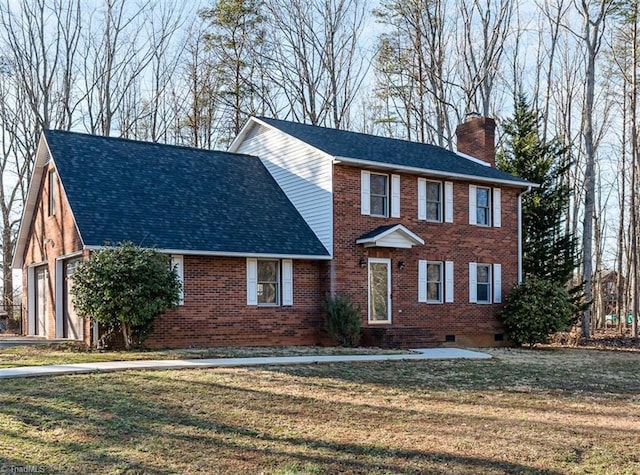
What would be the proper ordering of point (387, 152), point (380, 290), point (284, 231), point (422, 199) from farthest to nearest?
point (387, 152), point (422, 199), point (380, 290), point (284, 231)

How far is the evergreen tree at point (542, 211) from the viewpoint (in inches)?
1009

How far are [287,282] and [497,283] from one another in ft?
25.0

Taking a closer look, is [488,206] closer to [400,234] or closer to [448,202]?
[448,202]

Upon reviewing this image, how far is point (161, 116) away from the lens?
120ft

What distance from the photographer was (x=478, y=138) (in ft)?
81.3

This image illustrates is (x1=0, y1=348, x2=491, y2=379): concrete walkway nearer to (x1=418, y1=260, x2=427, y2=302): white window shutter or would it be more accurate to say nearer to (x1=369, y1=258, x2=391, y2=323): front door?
(x1=369, y1=258, x2=391, y2=323): front door

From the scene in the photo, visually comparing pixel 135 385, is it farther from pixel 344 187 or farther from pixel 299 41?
pixel 299 41

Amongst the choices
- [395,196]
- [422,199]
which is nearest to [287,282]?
[395,196]

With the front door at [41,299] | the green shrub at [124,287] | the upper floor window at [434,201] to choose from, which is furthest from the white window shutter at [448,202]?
the front door at [41,299]

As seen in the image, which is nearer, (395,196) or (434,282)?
(395,196)

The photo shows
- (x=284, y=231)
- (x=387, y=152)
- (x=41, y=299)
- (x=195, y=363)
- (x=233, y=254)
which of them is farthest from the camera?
(x=387, y=152)

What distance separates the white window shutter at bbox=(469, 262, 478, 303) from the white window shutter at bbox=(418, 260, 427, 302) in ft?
6.19

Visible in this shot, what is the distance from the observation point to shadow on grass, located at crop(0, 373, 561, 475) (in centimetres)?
720

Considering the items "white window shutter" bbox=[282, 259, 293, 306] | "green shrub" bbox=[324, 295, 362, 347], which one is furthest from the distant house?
"green shrub" bbox=[324, 295, 362, 347]
